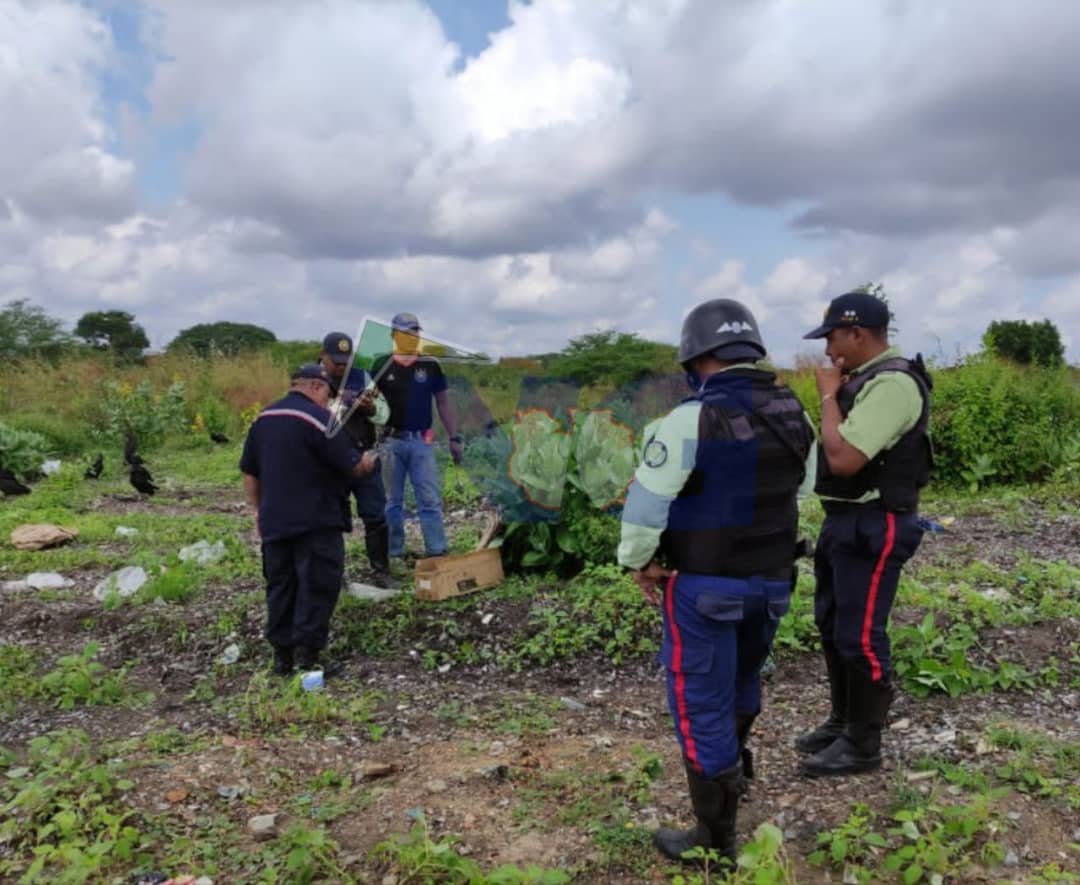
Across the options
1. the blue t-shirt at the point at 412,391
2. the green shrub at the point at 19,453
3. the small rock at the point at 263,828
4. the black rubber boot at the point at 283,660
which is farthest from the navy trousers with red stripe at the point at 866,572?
the green shrub at the point at 19,453

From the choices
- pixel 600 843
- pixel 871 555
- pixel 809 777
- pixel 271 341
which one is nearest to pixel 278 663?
pixel 600 843

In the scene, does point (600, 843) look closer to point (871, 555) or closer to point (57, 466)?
point (871, 555)

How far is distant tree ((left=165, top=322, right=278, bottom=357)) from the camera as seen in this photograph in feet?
76.8

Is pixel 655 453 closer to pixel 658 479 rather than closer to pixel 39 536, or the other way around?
pixel 658 479

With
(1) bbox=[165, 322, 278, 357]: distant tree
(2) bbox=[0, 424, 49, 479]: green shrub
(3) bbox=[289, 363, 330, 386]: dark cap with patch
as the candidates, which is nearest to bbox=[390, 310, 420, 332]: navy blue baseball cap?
(3) bbox=[289, 363, 330, 386]: dark cap with patch

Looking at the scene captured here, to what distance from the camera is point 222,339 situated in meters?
26.2

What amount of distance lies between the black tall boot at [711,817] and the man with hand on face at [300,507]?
2683mm

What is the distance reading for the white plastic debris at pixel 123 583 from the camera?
684 cm

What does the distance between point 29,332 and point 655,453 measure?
3149cm

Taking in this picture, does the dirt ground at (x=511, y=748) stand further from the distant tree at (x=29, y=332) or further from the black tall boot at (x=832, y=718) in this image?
the distant tree at (x=29, y=332)

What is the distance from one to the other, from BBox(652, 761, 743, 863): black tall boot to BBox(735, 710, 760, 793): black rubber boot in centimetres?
24

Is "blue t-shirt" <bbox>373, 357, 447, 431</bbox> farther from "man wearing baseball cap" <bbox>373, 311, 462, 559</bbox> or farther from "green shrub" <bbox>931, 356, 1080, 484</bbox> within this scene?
"green shrub" <bbox>931, 356, 1080, 484</bbox>

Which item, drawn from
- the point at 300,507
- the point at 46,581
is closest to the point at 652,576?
the point at 300,507

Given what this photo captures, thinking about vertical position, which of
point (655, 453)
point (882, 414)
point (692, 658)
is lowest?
point (692, 658)
